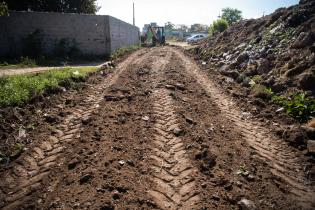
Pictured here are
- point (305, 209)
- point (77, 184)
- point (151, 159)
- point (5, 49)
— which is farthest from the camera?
point (5, 49)

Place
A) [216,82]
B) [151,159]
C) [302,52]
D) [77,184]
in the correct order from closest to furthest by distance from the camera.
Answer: [77,184] → [151,159] → [302,52] → [216,82]

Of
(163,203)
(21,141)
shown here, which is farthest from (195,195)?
(21,141)

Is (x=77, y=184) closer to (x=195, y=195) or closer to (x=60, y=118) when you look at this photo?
(x=195, y=195)

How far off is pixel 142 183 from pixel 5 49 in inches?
559

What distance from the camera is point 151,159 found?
3764mm

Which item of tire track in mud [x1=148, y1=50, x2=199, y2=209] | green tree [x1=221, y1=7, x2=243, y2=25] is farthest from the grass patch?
green tree [x1=221, y1=7, x2=243, y2=25]

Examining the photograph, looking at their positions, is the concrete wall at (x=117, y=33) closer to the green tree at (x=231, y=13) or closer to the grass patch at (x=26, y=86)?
the grass patch at (x=26, y=86)

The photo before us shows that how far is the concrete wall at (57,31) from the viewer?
14125 millimetres

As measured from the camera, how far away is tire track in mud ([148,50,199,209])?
2955mm

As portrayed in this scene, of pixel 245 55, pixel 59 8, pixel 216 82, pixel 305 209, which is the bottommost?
pixel 305 209

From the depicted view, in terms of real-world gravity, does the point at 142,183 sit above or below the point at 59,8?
below

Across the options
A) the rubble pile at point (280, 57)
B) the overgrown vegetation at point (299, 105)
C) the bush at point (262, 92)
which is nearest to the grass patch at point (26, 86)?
the bush at point (262, 92)

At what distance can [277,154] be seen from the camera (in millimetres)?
4172

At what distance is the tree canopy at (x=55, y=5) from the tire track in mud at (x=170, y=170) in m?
18.4
